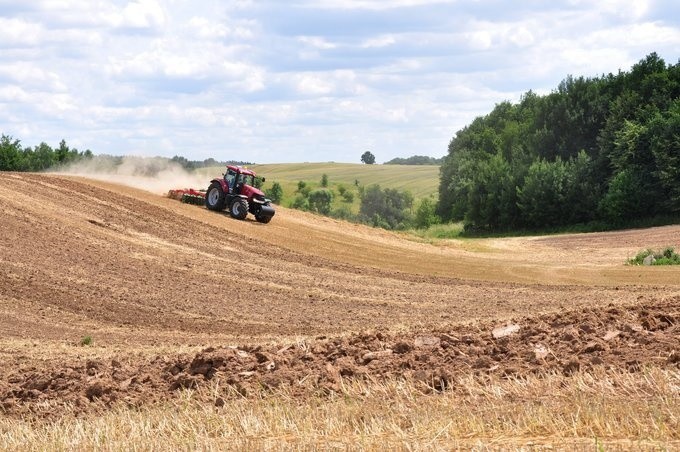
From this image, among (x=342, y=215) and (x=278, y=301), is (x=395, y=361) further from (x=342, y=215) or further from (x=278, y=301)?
(x=342, y=215)

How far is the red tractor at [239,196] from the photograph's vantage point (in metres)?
39.1

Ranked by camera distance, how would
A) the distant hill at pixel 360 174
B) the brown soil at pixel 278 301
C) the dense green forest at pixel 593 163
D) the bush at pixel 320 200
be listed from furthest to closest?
the distant hill at pixel 360 174
the bush at pixel 320 200
the dense green forest at pixel 593 163
the brown soil at pixel 278 301

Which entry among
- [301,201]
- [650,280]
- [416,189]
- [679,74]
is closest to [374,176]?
[416,189]

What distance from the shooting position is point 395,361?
32.2 ft

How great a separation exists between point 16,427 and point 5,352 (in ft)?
24.2

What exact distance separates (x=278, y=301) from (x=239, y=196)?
15.7 metres

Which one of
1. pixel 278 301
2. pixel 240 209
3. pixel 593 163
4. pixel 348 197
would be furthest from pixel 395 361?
pixel 348 197

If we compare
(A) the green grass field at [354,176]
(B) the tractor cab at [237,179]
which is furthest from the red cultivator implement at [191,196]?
(A) the green grass field at [354,176]

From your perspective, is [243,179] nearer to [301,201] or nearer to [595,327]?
[595,327]

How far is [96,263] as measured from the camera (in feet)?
86.3

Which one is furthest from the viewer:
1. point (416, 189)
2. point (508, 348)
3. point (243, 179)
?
point (416, 189)

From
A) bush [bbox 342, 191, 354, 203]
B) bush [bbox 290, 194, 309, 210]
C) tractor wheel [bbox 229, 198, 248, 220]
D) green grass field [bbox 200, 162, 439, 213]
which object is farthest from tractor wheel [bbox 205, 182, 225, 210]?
green grass field [bbox 200, 162, 439, 213]

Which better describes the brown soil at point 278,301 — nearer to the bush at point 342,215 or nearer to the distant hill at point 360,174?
the bush at point 342,215

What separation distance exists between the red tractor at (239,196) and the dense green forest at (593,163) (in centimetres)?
2260
